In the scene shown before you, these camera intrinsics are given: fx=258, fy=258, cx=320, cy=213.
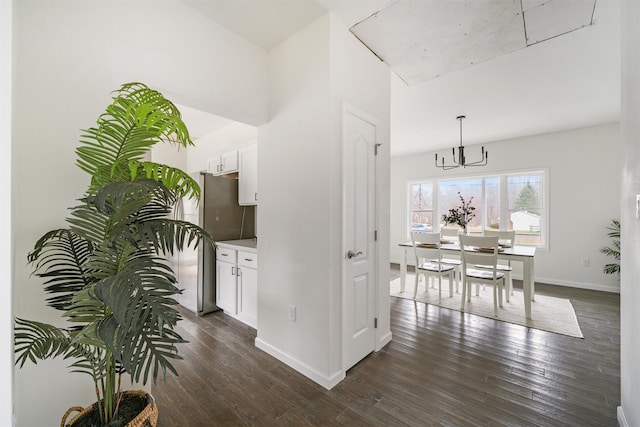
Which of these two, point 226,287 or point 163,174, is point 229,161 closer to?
point 226,287

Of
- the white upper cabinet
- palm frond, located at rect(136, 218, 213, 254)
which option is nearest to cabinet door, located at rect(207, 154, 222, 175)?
the white upper cabinet

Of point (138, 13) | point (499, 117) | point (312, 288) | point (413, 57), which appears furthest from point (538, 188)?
point (138, 13)

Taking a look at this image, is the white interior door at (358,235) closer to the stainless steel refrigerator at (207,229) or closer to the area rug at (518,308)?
the area rug at (518,308)

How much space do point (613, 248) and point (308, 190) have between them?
5331 millimetres

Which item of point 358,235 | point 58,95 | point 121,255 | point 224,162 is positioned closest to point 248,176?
point 224,162

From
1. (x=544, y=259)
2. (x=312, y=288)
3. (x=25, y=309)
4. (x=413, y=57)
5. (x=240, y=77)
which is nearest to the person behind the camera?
(x=25, y=309)

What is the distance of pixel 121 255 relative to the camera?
104 centimetres

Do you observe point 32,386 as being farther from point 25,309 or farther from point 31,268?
point 31,268

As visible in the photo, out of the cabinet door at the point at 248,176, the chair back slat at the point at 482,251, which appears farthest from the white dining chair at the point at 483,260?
the cabinet door at the point at 248,176

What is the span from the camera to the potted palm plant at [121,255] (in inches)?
33.2

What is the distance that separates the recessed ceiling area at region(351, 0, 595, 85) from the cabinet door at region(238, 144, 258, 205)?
1831 millimetres

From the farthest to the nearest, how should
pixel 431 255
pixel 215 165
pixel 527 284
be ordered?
pixel 215 165 < pixel 431 255 < pixel 527 284

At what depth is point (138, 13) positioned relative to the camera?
167 centimetres

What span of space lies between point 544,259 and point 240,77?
583 cm
